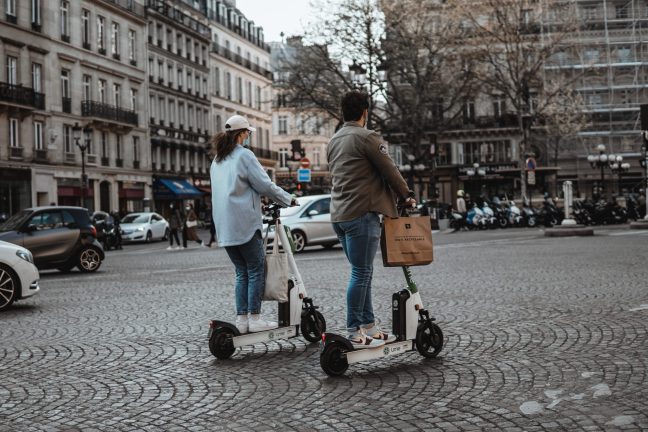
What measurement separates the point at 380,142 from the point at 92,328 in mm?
4356

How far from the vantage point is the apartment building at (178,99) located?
61812mm

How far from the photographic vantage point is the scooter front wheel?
21.3 feet

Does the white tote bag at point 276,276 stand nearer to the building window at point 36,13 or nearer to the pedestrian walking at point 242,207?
the pedestrian walking at point 242,207

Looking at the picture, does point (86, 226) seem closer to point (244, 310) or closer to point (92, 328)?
point (92, 328)

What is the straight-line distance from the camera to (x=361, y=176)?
625 centimetres

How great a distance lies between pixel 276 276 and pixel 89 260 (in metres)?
13.4

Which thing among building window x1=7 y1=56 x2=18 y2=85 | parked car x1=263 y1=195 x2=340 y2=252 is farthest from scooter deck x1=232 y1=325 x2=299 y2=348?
building window x1=7 y1=56 x2=18 y2=85

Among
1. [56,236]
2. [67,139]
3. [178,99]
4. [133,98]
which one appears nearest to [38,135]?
[67,139]

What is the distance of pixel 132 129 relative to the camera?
189 feet

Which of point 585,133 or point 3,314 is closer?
point 3,314

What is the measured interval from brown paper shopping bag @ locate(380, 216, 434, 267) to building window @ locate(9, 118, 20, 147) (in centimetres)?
4038

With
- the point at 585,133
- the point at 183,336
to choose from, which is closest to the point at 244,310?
the point at 183,336

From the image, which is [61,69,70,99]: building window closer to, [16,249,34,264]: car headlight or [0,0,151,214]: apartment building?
[0,0,151,214]: apartment building

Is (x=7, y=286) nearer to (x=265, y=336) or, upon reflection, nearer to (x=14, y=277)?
(x=14, y=277)
